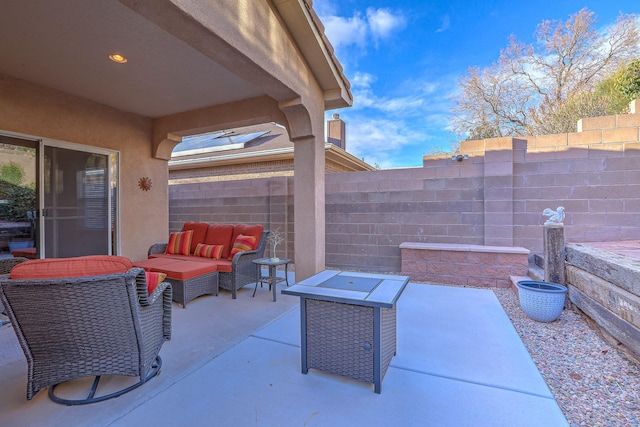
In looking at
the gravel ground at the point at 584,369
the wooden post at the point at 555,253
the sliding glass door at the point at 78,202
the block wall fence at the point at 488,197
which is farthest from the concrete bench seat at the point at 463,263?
the sliding glass door at the point at 78,202

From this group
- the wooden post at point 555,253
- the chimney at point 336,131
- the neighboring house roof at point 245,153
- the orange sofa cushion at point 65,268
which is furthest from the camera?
the chimney at point 336,131

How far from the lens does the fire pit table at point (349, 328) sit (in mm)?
2137

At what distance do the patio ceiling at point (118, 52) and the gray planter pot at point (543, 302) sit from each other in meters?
3.91

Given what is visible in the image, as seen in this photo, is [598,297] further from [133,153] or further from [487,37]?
[487,37]

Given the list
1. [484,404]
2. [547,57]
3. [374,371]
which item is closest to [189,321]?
[374,371]

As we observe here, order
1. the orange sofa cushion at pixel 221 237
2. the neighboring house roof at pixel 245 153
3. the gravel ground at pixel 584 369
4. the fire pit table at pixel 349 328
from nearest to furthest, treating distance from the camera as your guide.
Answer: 1. the gravel ground at pixel 584 369
2. the fire pit table at pixel 349 328
3. the orange sofa cushion at pixel 221 237
4. the neighboring house roof at pixel 245 153

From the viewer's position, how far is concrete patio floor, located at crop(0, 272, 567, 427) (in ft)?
6.18

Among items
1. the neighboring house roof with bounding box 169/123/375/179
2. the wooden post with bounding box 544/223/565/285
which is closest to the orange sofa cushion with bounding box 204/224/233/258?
the neighboring house roof with bounding box 169/123/375/179

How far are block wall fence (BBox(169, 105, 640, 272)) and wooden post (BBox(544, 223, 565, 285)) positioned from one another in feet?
3.89

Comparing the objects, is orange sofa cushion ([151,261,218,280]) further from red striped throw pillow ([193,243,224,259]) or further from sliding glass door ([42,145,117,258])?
sliding glass door ([42,145,117,258])

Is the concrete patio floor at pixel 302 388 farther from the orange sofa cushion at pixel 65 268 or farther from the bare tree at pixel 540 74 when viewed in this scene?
the bare tree at pixel 540 74

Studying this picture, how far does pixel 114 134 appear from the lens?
5.64 m

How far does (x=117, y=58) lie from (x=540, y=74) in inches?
543

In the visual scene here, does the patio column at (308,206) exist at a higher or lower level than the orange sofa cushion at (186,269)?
higher
